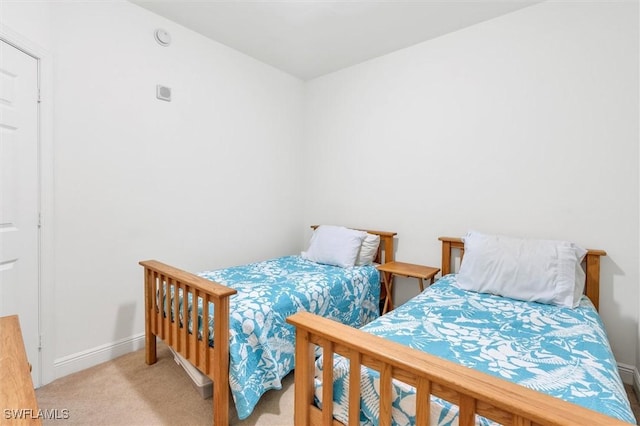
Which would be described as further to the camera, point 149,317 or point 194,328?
point 149,317

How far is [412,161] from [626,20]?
158cm

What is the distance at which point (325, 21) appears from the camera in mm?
2455

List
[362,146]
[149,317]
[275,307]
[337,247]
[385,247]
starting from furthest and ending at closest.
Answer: [362,146]
[385,247]
[337,247]
[149,317]
[275,307]

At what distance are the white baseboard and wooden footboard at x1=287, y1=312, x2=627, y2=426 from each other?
183cm

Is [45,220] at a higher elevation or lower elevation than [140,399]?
higher

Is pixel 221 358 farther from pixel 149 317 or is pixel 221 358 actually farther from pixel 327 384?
pixel 149 317

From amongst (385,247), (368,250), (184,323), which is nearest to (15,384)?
(184,323)

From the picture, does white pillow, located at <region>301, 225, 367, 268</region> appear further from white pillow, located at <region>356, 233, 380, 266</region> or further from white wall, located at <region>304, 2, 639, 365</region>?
white wall, located at <region>304, 2, 639, 365</region>

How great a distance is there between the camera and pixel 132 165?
2316mm

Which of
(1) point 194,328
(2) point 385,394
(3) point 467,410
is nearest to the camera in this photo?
(3) point 467,410

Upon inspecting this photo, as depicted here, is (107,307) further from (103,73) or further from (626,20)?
(626,20)

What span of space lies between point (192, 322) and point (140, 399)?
0.59 meters

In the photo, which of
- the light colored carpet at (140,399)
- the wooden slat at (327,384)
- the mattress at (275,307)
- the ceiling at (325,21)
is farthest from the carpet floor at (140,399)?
the ceiling at (325,21)

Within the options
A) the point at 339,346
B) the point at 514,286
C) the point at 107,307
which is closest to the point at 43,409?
the point at 107,307
